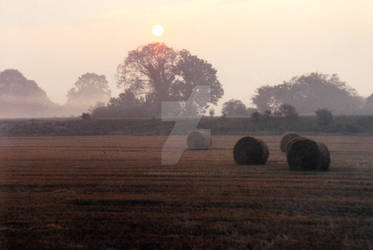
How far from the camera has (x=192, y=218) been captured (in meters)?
10.4

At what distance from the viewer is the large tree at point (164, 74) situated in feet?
208

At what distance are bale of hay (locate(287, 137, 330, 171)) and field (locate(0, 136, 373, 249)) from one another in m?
0.85

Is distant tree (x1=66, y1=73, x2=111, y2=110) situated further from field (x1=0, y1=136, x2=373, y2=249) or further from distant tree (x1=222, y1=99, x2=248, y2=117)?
field (x1=0, y1=136, x2=373, y2=249)

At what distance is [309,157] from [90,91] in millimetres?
85350

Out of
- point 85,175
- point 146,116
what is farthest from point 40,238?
point 146,116

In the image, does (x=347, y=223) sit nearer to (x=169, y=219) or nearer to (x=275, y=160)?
(x=169, y=219)

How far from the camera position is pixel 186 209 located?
1130 cm

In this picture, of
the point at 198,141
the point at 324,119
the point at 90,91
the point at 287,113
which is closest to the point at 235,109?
the point at 287,113

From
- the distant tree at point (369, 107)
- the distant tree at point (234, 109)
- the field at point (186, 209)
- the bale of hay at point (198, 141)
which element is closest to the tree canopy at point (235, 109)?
the distant tree at point (234, 109)

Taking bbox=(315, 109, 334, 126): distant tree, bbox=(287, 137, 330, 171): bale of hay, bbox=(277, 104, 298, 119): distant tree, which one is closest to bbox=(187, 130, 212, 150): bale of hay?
bbox=(287, 137, 330, 171): bale of hay

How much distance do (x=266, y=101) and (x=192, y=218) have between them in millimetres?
74785

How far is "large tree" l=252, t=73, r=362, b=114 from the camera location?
269 ft

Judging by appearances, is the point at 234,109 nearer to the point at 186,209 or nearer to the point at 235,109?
the point at 235,109

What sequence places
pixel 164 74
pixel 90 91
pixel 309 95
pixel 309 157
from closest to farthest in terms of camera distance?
pixel 309 157 → pixel 164 74 → pixel 309 95 → pixel 90 91
